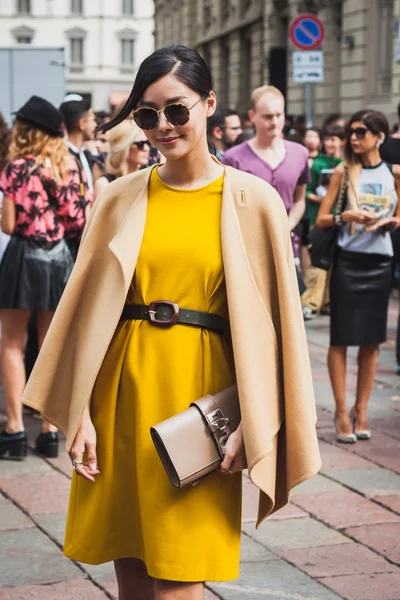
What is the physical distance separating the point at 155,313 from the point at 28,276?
339 centimetres

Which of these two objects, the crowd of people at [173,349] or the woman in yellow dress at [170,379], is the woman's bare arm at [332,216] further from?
the woman in yellow dress at [170,379]

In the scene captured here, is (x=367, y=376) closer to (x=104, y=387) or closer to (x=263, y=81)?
(x=104, y=387)

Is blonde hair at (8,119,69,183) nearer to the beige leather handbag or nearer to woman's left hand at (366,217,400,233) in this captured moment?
woman's left hand at (366,217,400,233)

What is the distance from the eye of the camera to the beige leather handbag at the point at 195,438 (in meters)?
3.06

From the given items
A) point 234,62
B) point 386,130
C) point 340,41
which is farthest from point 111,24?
point 386,130

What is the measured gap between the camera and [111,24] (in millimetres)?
88938

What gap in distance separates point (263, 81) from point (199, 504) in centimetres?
3362

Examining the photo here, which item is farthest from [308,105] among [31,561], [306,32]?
[31,561]

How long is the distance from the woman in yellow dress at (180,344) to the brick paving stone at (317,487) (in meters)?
2.66

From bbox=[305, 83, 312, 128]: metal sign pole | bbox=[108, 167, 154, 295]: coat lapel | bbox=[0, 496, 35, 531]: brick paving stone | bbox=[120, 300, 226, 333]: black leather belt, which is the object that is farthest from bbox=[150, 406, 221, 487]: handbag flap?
bbox=[305, 83, 312, 128]: metal sign pole

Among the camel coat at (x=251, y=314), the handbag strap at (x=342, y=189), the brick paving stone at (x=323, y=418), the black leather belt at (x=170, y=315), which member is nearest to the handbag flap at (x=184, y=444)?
the camel coat at (x=251, y=314)

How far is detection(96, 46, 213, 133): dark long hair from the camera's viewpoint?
3.10m

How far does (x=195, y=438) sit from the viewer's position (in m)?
3.09

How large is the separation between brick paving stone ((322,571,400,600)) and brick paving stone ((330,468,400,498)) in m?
1.18
